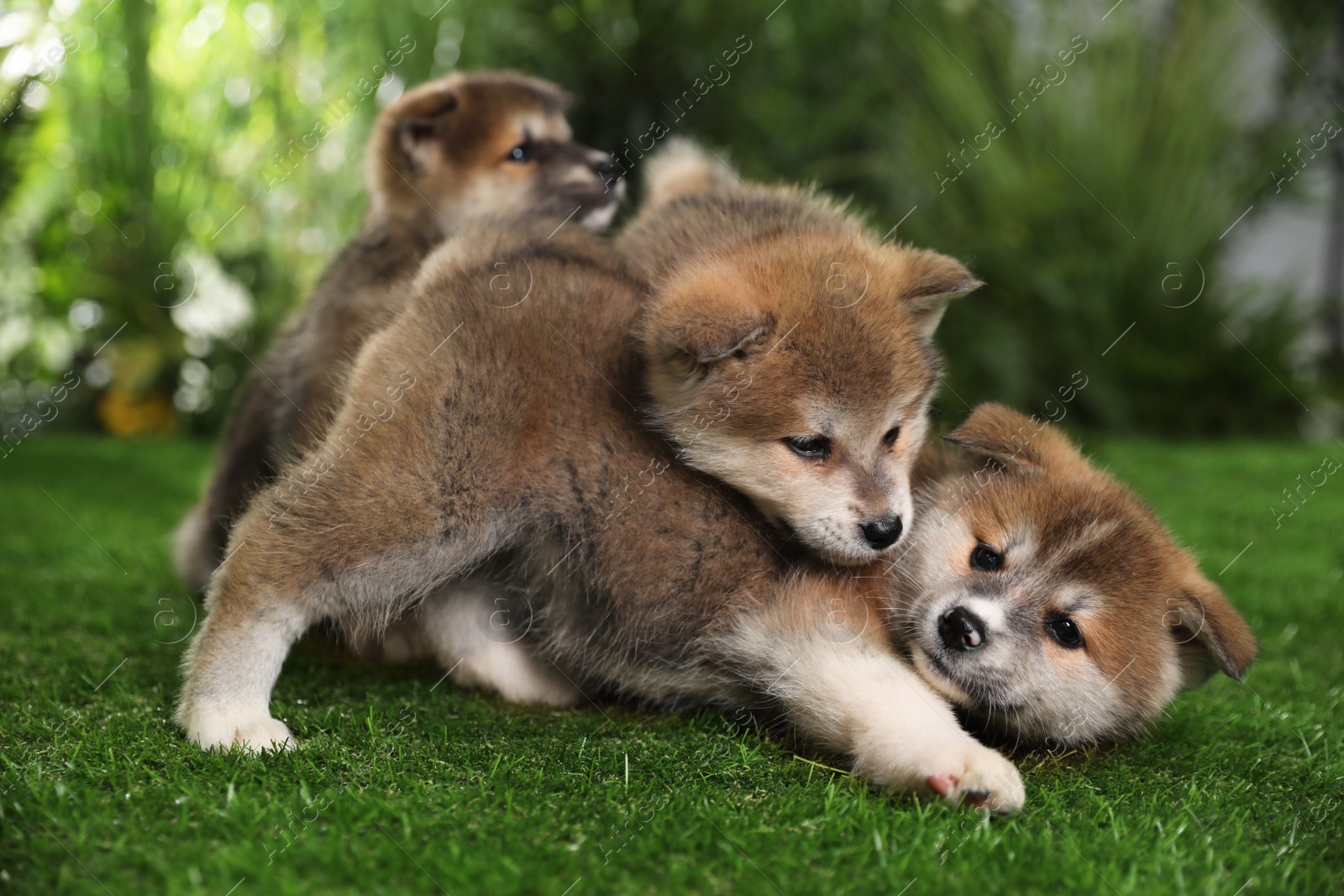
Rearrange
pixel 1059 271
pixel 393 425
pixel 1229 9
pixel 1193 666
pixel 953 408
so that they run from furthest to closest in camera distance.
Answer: pixel 1229 9 < pixel 1059 271 < pixel 953 408 < pixel 1193 666 < pixel 393 425

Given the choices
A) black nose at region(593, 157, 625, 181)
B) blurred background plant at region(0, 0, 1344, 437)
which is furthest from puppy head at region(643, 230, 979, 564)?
blurred background plant at region(0, 0, 1344, 437)

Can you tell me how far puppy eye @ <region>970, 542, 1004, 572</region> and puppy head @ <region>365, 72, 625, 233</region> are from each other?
5.86 feet

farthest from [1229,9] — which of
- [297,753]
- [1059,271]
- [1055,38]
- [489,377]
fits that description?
[297,753]

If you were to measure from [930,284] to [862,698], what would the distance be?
992 millimetres

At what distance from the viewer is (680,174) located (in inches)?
131

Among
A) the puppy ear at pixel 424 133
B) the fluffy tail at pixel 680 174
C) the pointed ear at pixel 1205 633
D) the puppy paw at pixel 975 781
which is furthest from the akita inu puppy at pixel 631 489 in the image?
the puppy ear at pixel 424 133

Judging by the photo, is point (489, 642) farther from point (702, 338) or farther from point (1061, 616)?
point (1061, 616)

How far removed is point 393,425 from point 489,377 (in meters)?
0.23

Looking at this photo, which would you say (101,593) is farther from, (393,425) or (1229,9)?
(1229,9)

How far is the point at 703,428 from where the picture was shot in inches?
90.2

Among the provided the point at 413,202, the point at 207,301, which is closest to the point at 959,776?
the point at 413,202

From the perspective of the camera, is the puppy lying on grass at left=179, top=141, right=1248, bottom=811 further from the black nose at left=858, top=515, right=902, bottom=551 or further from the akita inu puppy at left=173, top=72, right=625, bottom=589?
the akita inu puppy at left=173, top=72, right=625, bottom=589

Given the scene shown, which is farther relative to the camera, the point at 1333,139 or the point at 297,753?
the point at 1333,139

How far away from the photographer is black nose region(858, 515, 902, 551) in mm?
2244
